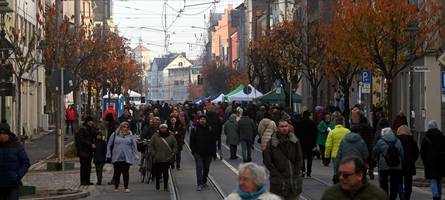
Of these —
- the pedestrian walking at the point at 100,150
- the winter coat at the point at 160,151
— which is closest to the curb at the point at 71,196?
the winter coat at the point at 160,151

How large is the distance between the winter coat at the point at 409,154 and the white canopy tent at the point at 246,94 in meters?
44.4

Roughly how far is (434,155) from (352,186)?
10865 mm

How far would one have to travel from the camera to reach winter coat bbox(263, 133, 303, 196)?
566 inches

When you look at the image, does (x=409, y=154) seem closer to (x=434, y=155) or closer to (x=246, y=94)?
(x=434, y=155)

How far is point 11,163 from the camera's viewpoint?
50.7 feet

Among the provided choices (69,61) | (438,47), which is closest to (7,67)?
(69,61)

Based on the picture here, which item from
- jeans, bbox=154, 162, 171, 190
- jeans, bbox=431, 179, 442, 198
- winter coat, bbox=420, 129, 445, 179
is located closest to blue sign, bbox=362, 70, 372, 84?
jeans, bbox=154, 162, 171, 190

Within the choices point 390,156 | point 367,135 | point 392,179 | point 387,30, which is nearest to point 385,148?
point 390,156

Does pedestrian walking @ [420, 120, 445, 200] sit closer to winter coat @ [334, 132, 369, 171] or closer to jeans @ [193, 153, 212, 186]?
winter coat @ [334, 132, 369, 171]

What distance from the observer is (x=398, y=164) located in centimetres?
1803

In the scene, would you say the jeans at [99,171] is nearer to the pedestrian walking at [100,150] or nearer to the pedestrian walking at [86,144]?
the pedestrian walking at [100,150]

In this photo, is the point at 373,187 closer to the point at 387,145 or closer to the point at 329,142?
the point at 387,145

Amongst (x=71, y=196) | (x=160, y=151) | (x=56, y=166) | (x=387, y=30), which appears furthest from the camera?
(x=387, y=30)

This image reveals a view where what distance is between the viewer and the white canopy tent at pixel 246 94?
63.6 metres
